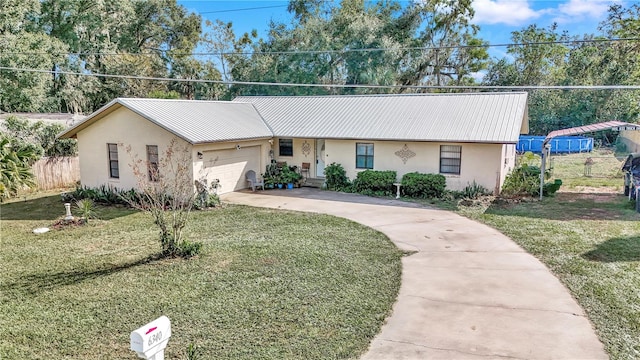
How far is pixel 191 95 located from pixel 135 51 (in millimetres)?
6893

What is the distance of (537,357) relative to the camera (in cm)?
527

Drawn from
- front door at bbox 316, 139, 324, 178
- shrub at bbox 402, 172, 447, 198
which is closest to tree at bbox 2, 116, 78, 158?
front door at bbox 316, 139, 324, 178

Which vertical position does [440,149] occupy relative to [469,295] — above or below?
above

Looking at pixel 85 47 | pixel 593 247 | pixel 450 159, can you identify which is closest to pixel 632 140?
pixel 450 159

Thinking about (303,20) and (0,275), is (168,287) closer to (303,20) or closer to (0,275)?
(0,275)

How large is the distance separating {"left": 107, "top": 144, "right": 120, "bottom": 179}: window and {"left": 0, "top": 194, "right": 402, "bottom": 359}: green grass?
198 inches

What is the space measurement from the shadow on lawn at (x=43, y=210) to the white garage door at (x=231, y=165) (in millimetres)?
3204

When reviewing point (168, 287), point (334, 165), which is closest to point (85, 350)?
point (168, 287)

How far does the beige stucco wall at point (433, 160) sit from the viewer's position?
15773mm

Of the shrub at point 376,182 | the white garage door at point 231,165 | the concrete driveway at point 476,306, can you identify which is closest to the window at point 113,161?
the white garage door at point 231,165

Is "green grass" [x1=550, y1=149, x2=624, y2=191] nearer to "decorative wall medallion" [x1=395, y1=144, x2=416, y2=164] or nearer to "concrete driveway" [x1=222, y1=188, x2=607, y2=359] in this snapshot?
"decorative wall medallion" [x1=395, y1=144, x2=416, y2=164]

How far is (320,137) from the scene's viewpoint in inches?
704

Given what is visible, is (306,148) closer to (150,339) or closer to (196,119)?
(196,119)

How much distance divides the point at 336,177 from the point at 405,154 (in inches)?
118
